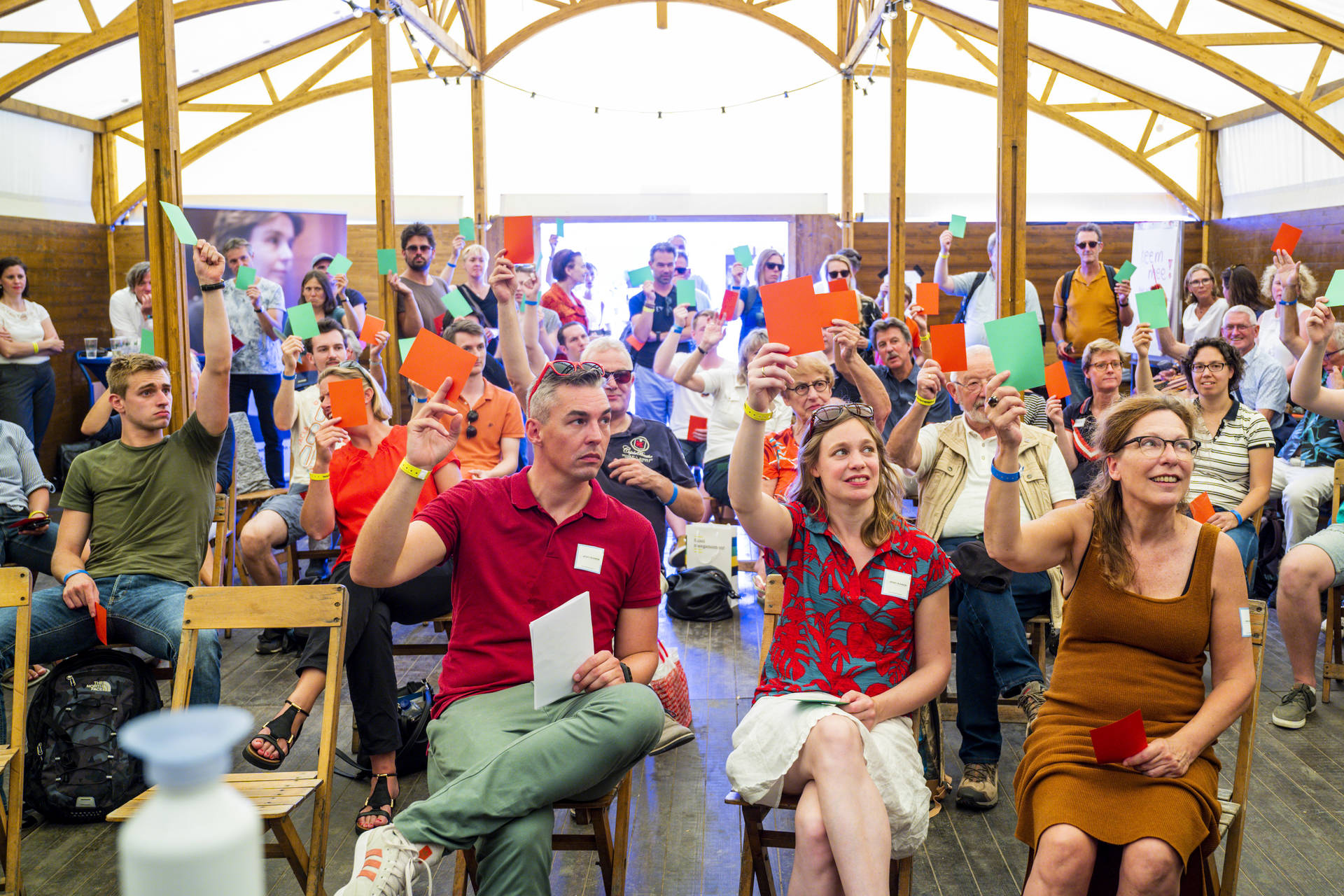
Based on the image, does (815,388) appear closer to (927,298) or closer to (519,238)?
(519,238)

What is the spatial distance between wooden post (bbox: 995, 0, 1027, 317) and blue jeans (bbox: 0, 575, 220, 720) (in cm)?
342

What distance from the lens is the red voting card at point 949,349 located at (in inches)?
122

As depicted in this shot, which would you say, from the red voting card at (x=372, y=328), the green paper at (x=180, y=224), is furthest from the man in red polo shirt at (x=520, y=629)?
the red voting card at (x=372, y=328)

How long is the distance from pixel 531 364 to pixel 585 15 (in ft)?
23.5

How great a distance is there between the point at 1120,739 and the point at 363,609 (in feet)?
6.93

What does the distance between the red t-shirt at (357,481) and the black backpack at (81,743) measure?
0.78 m

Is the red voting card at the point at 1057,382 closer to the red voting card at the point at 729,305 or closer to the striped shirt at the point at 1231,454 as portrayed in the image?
the striped shirt at the point at 1231,454

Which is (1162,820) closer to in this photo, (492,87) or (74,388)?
(74,388)

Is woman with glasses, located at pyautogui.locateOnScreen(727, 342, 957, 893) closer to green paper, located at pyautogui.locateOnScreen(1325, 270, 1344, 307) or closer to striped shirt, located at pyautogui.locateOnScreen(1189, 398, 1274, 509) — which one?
striped shirt, located at pyautogui.locateOnScreen(1189, 398, 1274, 509)

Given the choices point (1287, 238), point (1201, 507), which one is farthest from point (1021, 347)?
point (1287, 238)

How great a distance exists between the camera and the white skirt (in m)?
2.16

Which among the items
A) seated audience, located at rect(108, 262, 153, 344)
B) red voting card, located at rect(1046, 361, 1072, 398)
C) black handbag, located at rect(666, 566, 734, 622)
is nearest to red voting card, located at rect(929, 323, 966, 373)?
red voting card, located at rect(1046, 361, 1072, 398)

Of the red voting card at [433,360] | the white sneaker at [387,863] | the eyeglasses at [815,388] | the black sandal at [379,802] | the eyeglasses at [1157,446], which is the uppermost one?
the red voting card at [433,360]

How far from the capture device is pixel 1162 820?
77.5 inches
